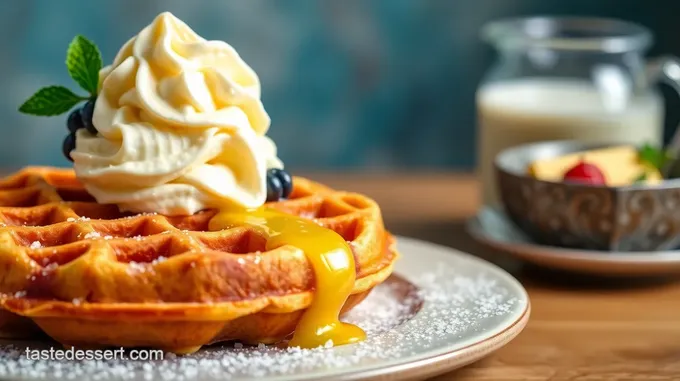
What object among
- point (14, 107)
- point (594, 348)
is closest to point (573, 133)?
point (594, 348)

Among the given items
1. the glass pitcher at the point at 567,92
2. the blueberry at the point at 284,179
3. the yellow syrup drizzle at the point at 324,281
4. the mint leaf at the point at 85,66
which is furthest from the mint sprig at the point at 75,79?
the glass pitcher at the point at 567,92

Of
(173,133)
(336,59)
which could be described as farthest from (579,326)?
(336,59)

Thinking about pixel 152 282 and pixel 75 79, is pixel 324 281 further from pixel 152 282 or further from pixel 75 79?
pixel 75 79

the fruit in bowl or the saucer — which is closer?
the saucer

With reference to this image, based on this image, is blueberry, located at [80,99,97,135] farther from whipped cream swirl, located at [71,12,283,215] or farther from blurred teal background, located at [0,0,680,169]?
blurred teal background, located at [0,0,680,169]

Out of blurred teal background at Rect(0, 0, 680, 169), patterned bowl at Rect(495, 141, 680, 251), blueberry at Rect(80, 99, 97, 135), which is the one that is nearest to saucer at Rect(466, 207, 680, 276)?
patterned bowl at Rect(495, 141, 680, 251)

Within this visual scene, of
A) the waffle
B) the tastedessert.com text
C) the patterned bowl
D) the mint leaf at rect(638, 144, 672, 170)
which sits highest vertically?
the waffle

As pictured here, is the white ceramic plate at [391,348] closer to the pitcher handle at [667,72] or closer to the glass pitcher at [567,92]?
the glass pitcher at [567,92]
